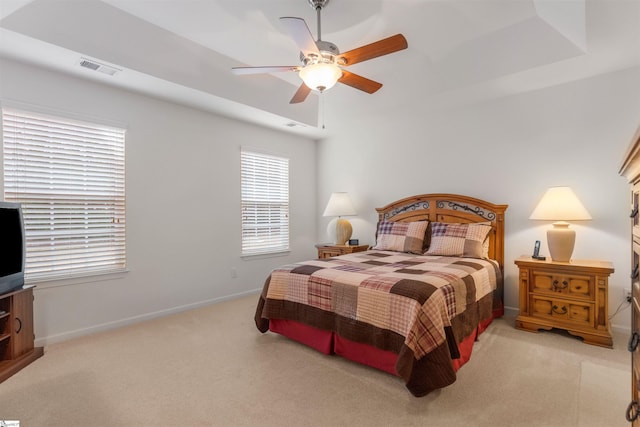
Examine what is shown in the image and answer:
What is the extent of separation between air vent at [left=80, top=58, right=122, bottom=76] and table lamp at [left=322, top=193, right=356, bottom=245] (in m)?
3.00

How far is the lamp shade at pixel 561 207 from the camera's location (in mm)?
2902

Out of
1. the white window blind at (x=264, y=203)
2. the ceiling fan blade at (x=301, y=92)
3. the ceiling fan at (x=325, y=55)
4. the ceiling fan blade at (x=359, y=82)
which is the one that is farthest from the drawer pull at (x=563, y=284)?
the white window blind at (x=264, y=203)

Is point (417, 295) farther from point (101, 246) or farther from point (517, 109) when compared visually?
point (101, 246)

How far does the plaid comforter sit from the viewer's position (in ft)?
6.56

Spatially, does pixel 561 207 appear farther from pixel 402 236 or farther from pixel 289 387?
pixel 289 387

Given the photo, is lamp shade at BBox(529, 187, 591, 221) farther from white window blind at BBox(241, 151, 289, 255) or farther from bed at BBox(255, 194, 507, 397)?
white window blind at BBox(241, 151, 289, 255)

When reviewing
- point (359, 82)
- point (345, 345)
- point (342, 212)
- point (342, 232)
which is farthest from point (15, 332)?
point (342, 212)

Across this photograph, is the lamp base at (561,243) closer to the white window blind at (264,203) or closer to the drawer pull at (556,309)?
the drawer pull at (556,309)

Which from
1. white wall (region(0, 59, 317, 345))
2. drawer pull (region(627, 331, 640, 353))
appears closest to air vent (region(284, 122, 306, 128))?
white wall (region(0, 59, 317, 345))

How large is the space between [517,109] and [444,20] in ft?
5.08

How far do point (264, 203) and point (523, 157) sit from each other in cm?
337

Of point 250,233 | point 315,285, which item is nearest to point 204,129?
point 250,233

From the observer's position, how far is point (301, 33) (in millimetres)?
1997

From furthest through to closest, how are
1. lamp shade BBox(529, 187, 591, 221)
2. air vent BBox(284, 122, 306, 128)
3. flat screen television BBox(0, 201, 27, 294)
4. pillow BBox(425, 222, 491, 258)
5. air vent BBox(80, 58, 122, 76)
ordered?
air vent BBox(284, 122, 306, 128) → pillow BBox(425, 222, 491, 258) → lamp shade BBox(529, 187, 591, 221) → air vent BBox(80, 58, 122, 76) → flat screen television BBox(0, 201, 27, 294)
